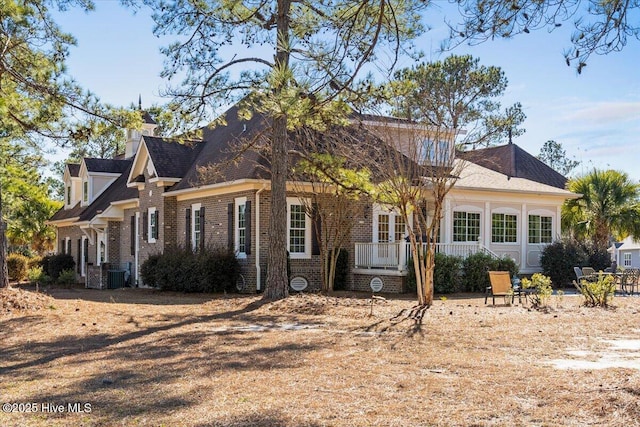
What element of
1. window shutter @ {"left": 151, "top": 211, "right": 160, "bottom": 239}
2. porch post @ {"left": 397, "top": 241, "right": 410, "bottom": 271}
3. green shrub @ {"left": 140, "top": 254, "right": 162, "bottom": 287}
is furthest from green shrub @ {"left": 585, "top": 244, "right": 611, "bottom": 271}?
window shutter @ {"left": 151, "top": 211, "right": 160, "bottom": 239}

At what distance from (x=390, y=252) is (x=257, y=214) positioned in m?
4.57

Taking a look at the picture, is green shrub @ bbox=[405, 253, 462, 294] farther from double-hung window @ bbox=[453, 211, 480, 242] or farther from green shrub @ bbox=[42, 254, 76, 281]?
green shrub @ bbox=[42, 254, 76, 281]

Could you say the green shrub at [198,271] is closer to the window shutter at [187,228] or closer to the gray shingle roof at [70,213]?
the window shutter at [187,228]

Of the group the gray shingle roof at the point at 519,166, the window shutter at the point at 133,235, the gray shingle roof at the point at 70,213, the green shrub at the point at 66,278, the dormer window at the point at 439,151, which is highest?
the gray shingle roof at the point at 519,166

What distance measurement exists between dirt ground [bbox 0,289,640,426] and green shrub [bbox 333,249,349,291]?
793cm

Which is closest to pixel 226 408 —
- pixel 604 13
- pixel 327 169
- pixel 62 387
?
→ pixel 62 387

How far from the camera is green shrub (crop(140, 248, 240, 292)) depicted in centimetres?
2284

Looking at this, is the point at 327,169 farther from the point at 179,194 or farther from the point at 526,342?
the point at 179,194

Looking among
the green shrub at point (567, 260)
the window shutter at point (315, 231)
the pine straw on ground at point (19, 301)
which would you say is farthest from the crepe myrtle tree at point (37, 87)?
the green shrub at point (567, 260)

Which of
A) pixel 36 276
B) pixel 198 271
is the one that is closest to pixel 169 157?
pixel 198 271

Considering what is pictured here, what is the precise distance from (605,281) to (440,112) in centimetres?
549

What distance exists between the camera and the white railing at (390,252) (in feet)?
76.0

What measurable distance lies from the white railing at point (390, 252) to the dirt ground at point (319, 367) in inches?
285

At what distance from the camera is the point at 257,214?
74.5 feet
